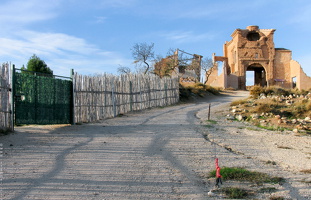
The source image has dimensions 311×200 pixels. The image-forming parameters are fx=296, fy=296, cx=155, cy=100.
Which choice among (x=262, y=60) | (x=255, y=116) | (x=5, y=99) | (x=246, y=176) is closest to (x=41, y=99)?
(x=5, y=99)

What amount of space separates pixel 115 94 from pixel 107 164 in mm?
7965

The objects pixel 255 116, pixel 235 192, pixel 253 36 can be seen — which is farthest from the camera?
pixel 253 36

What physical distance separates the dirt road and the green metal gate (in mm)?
528

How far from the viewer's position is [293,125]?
1160cm

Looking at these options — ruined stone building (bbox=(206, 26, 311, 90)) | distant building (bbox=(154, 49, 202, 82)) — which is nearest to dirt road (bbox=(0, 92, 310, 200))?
distant building (bbox=(154, 49, 202, 82))

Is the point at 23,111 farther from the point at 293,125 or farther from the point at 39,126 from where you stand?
the point at 293,125

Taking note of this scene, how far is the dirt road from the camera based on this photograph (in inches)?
160

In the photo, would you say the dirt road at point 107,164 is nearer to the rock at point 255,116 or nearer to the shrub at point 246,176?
the shrub at point 246,176

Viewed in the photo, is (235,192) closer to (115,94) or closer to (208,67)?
(115,94)

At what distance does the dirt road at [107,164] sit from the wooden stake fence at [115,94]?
2.18 meters

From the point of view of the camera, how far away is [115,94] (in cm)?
1308

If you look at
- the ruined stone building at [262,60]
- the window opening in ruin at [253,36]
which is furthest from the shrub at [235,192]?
the window opening in ruin at [253,36]

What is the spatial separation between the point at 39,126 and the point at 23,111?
114 centimetres

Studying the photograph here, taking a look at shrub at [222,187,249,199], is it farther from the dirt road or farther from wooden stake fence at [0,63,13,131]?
wooden stake fence at [0,63,13,131]
